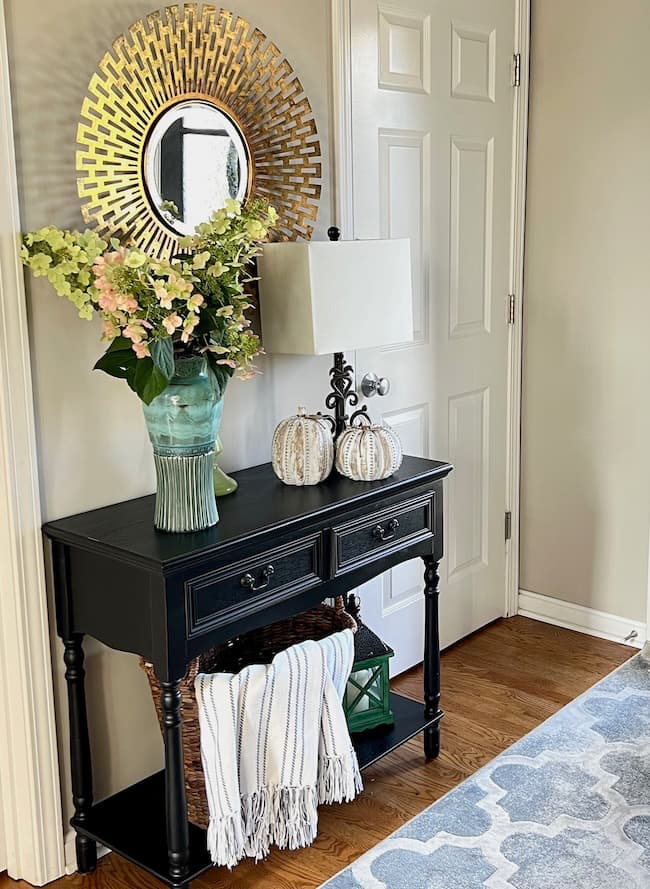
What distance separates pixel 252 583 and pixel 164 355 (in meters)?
0.49

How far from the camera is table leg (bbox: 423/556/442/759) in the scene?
2.59 meters

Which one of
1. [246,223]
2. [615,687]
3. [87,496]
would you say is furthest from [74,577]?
[615,687]

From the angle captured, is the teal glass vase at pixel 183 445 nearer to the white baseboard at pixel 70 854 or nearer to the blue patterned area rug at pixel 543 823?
the white baseboard at pixel 70 854

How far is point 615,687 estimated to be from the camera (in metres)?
3.04

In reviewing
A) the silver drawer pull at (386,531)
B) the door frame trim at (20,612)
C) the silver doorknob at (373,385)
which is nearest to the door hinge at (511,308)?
the silver doorknob at (373,385)

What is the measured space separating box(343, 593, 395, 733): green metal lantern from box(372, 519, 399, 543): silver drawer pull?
34cm

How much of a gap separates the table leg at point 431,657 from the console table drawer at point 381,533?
0.37ft

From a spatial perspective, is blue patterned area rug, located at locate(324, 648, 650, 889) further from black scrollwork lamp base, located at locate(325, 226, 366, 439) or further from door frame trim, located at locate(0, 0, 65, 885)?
black scrollwork lamp base, located at locate(325, 226, 366, 439)

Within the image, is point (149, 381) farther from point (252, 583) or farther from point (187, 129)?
point (187, 129)

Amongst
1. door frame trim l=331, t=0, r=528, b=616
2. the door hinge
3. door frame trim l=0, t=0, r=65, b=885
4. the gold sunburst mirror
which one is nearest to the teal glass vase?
door frame trim l=0, t=0, r=65, b=885

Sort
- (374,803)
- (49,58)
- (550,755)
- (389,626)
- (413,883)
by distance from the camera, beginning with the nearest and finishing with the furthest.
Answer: (49,58) < (413,883) < (374,803) < (550,755) < (389,626)

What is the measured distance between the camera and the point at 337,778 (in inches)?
90.7

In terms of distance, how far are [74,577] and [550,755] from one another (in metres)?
1.36

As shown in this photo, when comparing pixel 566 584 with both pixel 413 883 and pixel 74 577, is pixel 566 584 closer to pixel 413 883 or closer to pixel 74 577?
pixel 413 883
